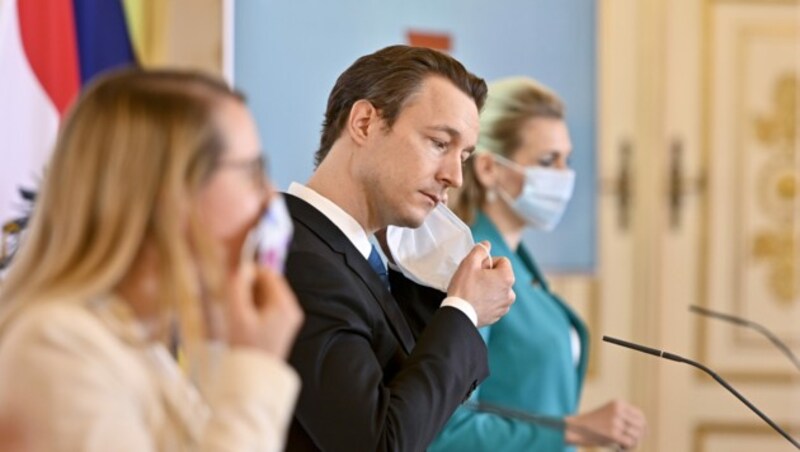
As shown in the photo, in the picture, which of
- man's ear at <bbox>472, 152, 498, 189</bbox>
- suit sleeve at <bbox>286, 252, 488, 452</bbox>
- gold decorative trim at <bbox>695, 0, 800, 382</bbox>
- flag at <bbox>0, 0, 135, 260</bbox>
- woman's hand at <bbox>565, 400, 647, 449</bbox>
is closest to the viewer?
suit sleeve at <bbox>286, 252, 488, 452</bbox>

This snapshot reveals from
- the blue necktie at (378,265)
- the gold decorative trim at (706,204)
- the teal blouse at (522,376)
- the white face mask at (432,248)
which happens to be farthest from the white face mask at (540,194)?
the gold decorative trim at (706,204)

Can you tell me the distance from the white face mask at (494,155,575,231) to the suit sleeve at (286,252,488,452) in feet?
4.12

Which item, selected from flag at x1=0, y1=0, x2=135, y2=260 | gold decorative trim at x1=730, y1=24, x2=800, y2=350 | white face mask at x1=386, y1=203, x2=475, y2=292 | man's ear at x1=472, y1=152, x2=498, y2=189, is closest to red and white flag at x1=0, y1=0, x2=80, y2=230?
flag at x1=0, y1=0, x2=135, y2=260

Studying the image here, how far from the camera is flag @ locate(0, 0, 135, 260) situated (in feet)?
10.3

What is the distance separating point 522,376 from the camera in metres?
2.74

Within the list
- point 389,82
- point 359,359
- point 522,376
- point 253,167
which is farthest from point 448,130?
point 522,376

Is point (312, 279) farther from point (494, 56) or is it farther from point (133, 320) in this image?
point (494, 56)

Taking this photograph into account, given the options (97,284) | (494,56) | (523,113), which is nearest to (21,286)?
(97,284)

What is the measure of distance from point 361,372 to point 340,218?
0.31 meters

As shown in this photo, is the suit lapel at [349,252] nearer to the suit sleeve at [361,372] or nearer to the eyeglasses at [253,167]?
the suit sleeve at [361,372]

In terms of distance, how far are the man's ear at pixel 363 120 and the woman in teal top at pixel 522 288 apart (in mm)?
658

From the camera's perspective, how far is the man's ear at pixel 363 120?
1991 millimetres

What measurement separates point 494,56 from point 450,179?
2853 millimetres

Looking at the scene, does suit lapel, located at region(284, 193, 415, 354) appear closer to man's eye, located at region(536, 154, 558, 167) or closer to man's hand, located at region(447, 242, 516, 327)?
man's hand, located at region(447, 242, 516, 327)
